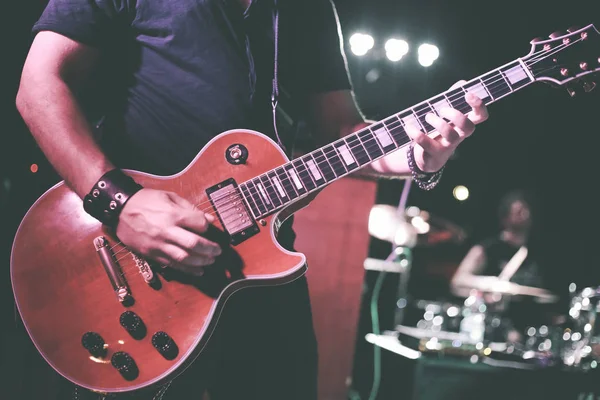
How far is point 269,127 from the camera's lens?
5.46ft

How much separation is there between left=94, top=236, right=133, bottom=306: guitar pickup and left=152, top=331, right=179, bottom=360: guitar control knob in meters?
0.14

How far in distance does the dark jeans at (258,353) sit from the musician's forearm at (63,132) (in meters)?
0.59

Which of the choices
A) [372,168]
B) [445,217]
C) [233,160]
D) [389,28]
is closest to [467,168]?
[445,217]

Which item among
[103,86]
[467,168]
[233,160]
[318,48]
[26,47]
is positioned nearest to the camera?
[233,160]

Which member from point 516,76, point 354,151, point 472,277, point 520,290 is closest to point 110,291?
point 354,151

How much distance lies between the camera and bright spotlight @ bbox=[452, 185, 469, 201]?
10.1 metres

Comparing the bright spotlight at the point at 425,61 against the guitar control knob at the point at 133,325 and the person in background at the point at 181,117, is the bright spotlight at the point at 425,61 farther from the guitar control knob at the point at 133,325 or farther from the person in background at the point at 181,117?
the guitar control knob at the point at 133,325

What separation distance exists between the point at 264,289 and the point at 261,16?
1.03 meters

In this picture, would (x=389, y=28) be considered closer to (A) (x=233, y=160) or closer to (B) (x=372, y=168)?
(B) (x=372, y=168)

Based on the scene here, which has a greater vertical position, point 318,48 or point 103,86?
point 103,86

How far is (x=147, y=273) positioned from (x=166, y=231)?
0.20 meters

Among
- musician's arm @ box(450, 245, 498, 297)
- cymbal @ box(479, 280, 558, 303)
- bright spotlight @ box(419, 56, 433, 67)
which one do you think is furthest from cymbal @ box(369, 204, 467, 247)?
bright spotlight @ box(419, 56, 433, 67)

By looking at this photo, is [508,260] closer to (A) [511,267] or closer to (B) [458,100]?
(A) [511,267]

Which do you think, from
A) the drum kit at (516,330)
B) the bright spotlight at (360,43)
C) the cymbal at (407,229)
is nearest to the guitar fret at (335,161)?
the drum kit at (516,330)
